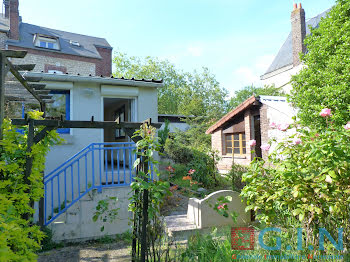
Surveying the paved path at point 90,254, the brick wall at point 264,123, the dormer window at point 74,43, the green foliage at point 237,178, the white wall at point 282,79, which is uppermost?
the dormer window at point 74,43

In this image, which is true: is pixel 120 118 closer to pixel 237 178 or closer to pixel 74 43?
pixel 237 178

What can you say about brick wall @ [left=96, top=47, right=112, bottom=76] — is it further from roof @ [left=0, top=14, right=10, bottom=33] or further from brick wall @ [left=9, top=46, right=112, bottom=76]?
roof @ [left=0, top=14, right=10, bottom=33]

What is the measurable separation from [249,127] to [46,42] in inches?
674

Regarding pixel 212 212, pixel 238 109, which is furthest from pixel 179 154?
pixel 212 212

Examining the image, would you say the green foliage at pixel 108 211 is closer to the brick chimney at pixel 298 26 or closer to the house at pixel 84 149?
the house at pixel 84 149

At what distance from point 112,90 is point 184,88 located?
2803cm

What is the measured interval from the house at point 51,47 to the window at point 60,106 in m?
10.7

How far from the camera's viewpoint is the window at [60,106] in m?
7.27

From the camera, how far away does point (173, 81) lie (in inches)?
1415

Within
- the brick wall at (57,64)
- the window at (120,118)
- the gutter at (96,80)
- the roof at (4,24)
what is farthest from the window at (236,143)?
the roof at (4,24)

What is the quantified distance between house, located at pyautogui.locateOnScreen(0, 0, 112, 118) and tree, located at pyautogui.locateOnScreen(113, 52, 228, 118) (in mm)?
9274

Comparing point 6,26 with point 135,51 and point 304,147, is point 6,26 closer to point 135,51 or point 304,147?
point 135,51

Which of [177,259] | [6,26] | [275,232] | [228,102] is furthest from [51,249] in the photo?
[228,102]

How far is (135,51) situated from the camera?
32.8m
